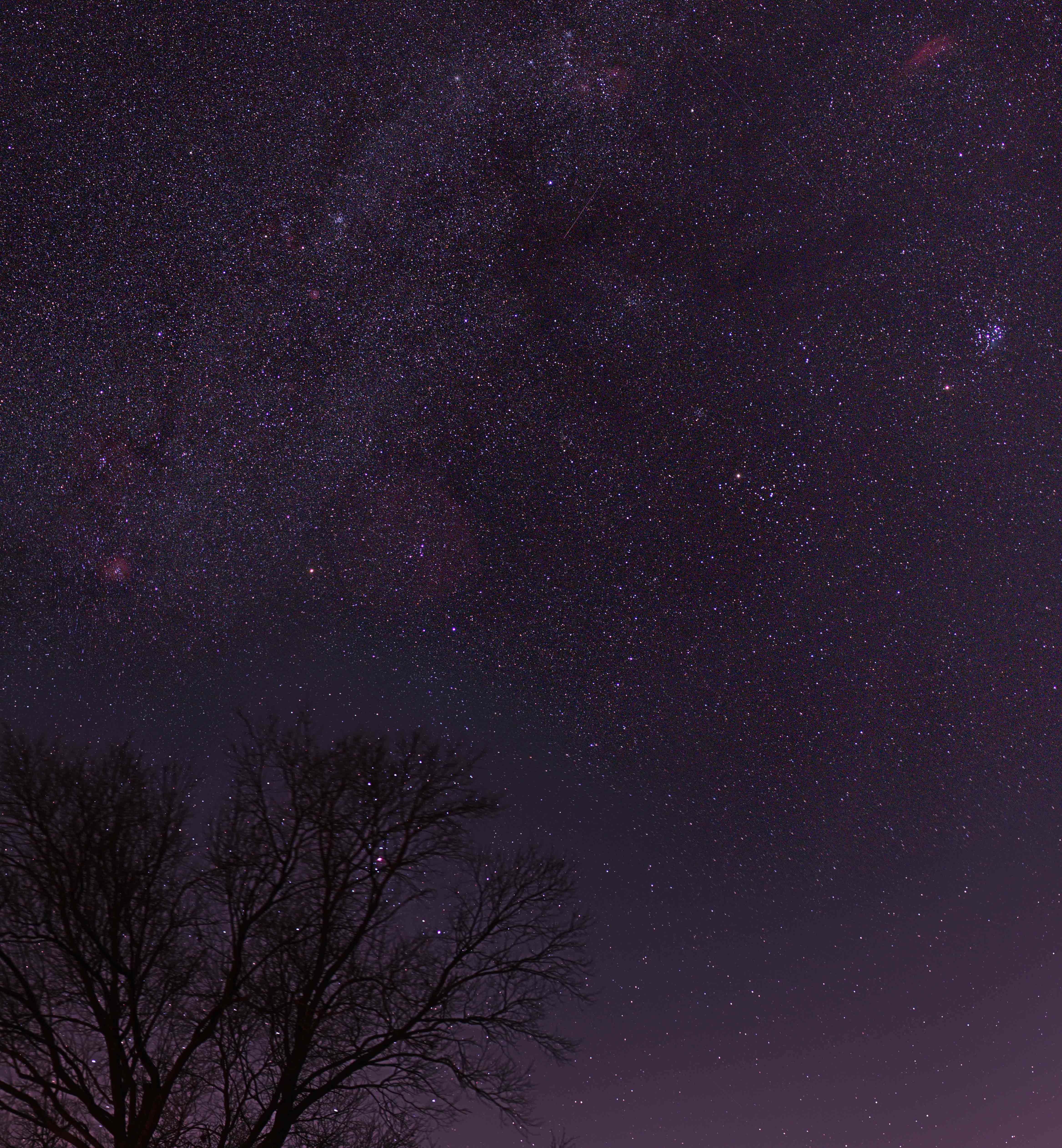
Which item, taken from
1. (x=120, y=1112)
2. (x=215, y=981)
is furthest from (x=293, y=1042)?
(x=120, y=1112)

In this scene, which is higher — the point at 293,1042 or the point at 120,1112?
the point at 293,1042

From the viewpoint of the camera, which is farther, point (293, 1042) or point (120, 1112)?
point (293, 1042)

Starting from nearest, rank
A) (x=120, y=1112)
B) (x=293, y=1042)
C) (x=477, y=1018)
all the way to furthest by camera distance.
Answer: (x=120, y=1112)
(x=293, y=1042)
(x=477, y=1018)

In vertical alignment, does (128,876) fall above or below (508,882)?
below

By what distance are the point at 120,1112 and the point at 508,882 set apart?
16.2ft

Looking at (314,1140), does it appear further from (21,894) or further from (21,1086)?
(21,894)

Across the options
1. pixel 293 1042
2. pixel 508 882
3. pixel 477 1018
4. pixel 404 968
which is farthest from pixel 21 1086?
pixel 508 882

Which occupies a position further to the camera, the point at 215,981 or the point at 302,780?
the point at 302,780

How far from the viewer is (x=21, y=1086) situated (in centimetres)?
1010

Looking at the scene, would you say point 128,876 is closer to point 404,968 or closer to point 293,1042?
point 293,1042

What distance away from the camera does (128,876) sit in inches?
405

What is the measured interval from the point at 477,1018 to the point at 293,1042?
2.25m

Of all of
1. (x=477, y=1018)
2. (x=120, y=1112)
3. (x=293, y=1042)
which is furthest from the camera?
(x=477, y=1018)

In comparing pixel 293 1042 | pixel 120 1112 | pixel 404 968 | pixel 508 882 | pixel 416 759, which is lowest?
pixel 120 1112
